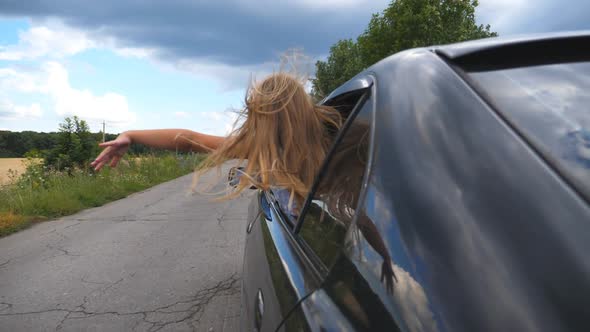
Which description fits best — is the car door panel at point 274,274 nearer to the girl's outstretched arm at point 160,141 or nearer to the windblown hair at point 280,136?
the windblown hair at point 280,136

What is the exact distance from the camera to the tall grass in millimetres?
9786

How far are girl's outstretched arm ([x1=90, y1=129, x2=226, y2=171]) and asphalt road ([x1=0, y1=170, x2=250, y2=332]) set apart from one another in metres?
0.33

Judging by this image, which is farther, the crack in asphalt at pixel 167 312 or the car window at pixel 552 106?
the crack in asphalt at pixel 167 312

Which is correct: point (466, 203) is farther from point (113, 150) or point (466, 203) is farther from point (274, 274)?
point (113, 150)

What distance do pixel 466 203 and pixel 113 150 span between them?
2339 millimetres

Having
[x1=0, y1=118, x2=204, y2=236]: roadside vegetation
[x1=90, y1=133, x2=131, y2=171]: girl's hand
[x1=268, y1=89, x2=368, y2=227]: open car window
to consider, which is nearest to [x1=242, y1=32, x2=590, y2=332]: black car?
[x1=268, y1=89, x2=368, y2=227]: open car window

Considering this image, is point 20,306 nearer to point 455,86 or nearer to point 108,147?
point 108,147

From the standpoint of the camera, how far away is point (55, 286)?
5.03m

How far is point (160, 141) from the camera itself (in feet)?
8.61

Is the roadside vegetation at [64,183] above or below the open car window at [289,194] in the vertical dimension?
below

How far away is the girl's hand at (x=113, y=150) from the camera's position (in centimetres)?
266

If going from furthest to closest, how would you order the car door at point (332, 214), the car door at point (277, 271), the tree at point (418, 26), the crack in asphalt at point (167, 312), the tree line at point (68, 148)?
the tree at point (418, 26) < the tree line at point (68, 148) < the crack in asphalt at point (167, 312) < the car door at point (277, 271) < the car door at point (332, 214)

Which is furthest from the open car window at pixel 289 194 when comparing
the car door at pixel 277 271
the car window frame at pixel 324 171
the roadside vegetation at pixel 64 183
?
the roadside vegetation at pixel 64 183

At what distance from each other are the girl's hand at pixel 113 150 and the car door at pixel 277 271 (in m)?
0.93
